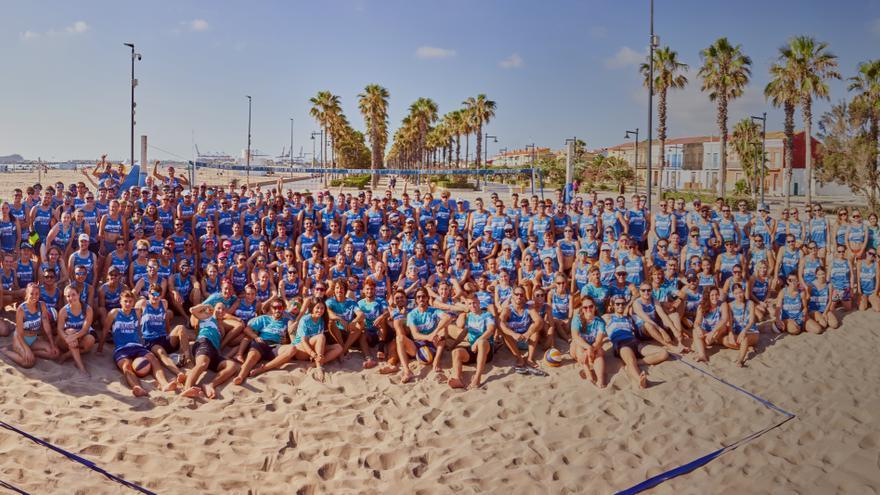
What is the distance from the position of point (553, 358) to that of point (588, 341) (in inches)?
18.6

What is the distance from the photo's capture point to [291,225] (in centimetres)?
984

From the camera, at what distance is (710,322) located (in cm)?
748

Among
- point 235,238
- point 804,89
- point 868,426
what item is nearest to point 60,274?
point 235,238

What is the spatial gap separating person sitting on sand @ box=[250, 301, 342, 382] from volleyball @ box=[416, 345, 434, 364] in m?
0.98

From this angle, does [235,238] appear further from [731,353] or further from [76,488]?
[731,353]

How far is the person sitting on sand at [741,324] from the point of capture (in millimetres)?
7258

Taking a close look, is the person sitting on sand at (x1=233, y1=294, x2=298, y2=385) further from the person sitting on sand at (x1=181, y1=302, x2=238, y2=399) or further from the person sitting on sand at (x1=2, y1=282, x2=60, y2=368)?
the person sitting on sand at (x1=2, y1=282, x2=60, y2=368)

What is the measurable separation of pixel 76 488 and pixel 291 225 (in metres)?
5.95

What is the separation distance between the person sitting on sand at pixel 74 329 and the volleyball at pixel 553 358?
210 inches

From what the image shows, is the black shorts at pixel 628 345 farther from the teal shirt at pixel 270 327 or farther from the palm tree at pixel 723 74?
the palm tree at pixel 723 74

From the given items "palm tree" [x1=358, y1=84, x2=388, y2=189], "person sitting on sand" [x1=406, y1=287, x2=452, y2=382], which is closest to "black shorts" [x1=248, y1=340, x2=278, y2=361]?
"person sitting on sand" [x1=406, y1=287, x2=452, y2=382]

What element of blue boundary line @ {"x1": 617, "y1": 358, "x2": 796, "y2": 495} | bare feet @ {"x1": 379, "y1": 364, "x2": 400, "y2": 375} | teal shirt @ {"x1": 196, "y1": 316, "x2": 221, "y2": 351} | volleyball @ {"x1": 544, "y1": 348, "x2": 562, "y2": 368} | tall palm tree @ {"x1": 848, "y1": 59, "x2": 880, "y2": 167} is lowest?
blue boundary line @ {"x1": 617, "y1": 358, "x2": 796, "y2": 495}

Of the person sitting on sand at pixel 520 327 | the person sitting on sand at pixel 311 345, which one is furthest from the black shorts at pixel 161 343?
the person sitting on sand at pixel 520 327

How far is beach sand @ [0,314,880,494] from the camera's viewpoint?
476 cm
